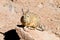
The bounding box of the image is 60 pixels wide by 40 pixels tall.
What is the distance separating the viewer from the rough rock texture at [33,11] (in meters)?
5.33

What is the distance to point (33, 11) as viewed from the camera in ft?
19.4

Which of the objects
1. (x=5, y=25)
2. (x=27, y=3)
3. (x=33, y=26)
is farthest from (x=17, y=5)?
(x=33, y=26)

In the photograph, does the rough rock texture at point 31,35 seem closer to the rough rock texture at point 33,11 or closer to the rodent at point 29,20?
the rodent at point 29,20

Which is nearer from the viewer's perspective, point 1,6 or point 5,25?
point 5,25

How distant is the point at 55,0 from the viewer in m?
6.25

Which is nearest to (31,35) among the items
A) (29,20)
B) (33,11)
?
(29,20)

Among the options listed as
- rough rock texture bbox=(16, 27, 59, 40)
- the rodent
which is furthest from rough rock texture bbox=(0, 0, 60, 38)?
the rodent

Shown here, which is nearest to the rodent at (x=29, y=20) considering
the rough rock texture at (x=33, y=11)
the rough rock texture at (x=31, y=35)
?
A: the rough rock texture at (x=31, y=35)

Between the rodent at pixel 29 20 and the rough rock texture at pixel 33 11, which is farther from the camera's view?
the rough rock texture at pixel 33 11

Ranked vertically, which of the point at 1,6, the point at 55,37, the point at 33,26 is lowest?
the point at 55,37

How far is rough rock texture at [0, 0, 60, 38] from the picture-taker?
533cm

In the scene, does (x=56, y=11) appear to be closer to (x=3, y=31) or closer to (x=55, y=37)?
(x=55, y=37)

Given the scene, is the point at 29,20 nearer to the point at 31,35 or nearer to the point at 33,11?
the point at 31,35

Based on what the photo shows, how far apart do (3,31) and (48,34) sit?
1218mm
